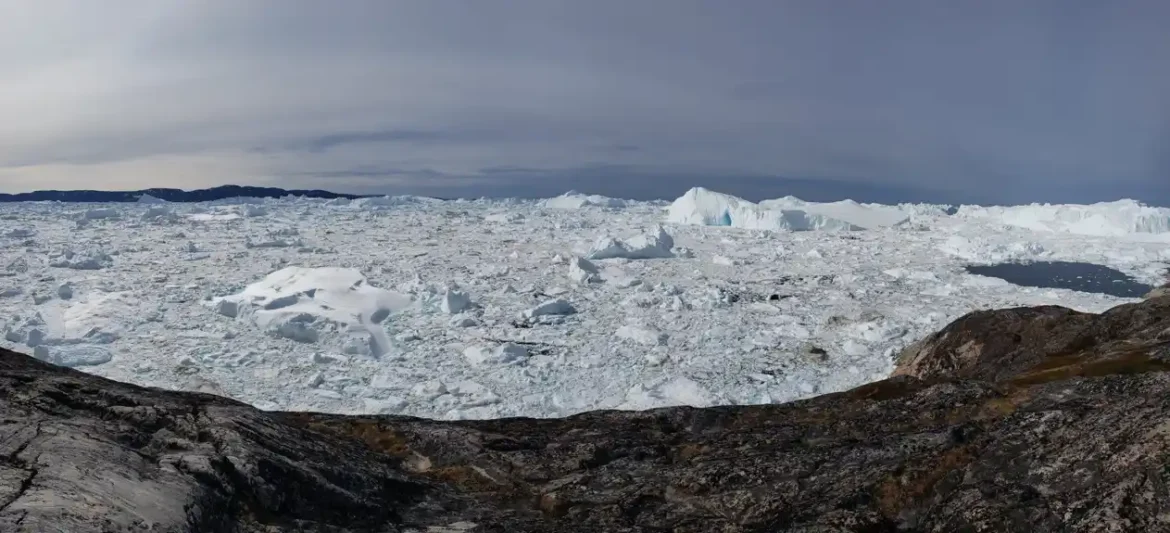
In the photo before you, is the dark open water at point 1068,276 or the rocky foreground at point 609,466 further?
the dark open water at point 1068,276

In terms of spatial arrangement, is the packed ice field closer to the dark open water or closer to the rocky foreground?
the dark open water

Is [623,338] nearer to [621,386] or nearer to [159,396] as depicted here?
[621,386]

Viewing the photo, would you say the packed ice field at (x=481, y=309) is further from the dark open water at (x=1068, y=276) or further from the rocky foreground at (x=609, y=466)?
the rocky foreground at (x=609, y=466)

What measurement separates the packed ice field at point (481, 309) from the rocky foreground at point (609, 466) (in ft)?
27.2

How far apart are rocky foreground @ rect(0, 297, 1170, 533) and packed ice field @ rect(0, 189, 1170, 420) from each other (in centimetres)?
830

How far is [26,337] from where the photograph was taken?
1883cm

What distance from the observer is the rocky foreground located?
4543 mm

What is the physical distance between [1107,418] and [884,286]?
25.3 m

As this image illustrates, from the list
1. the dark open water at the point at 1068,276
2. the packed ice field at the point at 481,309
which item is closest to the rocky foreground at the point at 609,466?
the packed ice field at the point at 481,309

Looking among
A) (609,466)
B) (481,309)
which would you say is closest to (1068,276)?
(481,309)

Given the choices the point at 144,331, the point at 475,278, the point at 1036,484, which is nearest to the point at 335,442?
Result: the point at 1036,484

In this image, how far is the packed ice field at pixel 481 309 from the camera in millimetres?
17219

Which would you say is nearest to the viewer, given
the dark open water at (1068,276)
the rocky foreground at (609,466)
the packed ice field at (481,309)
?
the rocky foreground at (609,466)

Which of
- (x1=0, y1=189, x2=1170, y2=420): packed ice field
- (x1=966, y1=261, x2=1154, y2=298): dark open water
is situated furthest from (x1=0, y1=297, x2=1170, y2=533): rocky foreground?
(x1=966, y1=261, x2=1154, y2=298): dark open water
